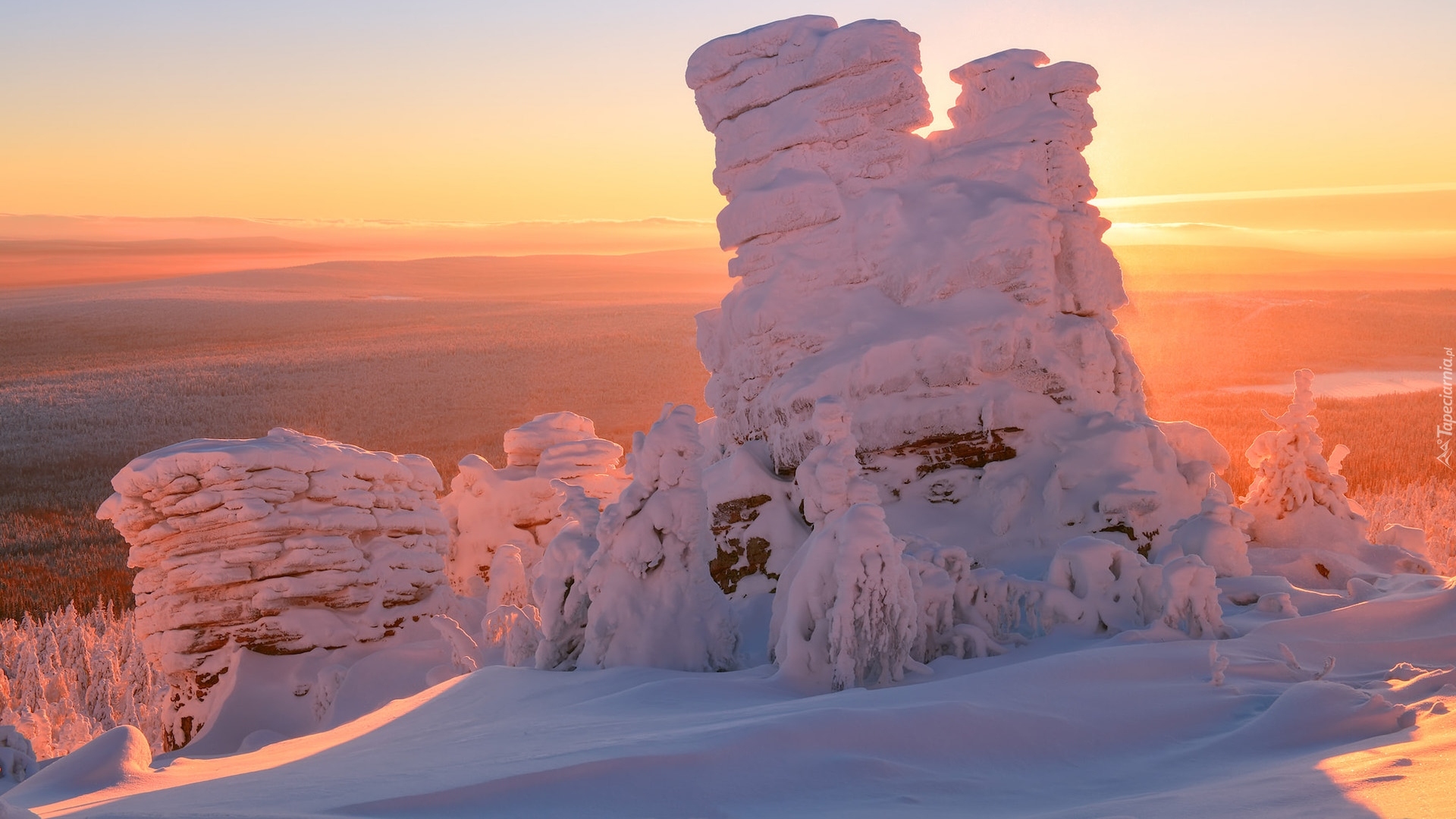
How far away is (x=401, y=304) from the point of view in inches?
5039

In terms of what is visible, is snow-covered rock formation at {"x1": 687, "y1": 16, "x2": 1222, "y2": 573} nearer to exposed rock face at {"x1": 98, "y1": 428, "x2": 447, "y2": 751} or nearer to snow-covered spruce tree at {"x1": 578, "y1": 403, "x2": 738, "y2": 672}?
snow-covered spruce tree at {"x1": 578, "y1": 403, "x2": 738, "y2": 672}

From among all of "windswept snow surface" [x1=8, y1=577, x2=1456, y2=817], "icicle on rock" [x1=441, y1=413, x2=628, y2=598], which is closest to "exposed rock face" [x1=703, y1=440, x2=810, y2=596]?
"windswept snow surface" [x1=8, y1=577, x2=1456, y2=817]

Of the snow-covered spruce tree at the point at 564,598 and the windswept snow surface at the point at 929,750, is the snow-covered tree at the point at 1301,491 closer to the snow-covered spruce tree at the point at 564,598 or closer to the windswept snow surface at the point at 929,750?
the windswept snow surface at the point at 929,750

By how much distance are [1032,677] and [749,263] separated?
9746mm

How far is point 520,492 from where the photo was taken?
24906 mm

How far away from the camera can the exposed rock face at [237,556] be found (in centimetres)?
1838

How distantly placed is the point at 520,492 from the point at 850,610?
15.6m

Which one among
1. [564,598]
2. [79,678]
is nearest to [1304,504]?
[564,598]

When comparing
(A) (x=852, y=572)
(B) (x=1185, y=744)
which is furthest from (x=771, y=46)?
(B) (x=1185, y=744)

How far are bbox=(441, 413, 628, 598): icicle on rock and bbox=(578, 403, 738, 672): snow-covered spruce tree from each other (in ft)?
40.3

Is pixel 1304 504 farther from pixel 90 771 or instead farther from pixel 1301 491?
pixel 90 771

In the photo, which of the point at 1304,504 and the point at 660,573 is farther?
the point at 1304,504

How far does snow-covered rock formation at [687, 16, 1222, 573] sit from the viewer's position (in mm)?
15828

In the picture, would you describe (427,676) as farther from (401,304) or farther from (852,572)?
(401,304)
